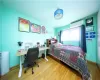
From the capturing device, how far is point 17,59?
2.10 metres

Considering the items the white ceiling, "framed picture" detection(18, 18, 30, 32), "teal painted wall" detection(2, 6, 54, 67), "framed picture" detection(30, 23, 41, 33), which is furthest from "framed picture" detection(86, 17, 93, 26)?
"teal painted wall" detection(2, 6, 54, 67)

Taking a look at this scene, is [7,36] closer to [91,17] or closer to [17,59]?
[17,59]

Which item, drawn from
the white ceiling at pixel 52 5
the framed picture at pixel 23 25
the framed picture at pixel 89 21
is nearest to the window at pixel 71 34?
the framed picture at pixel 89 21

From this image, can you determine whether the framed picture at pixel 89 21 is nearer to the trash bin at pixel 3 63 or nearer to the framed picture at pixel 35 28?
the framed picture at pixel 35 28

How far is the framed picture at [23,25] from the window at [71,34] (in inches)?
106

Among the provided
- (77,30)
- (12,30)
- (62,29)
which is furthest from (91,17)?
(12,30)

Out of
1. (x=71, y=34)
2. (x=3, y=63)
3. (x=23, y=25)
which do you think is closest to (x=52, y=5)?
(x=23, y=25)

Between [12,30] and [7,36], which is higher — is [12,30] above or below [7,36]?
above

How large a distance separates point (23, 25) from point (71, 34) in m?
2.94

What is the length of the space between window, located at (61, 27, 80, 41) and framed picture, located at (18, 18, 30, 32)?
8.84 feet

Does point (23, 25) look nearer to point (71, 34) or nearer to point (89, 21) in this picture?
point (71, 34)

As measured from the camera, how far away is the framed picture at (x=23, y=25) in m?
2.21

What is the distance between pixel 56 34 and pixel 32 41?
8.38 feet

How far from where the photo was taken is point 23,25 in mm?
2328
